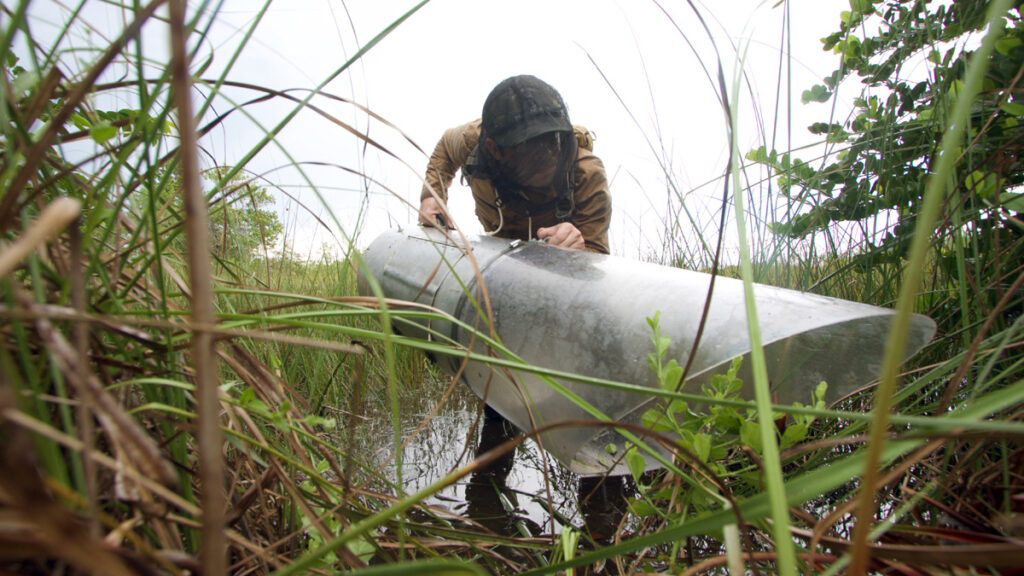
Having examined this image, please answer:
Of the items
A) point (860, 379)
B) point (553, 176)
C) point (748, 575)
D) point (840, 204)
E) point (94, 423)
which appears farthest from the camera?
point (553, 176)

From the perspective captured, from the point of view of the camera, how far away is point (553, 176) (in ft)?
8.07

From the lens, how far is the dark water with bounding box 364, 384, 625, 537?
4.17ft

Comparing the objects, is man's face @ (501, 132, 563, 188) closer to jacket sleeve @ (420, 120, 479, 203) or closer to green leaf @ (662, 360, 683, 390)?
jacket sleeve @ (420, 120, 479, 203)

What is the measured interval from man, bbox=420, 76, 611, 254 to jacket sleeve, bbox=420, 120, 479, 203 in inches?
1.3

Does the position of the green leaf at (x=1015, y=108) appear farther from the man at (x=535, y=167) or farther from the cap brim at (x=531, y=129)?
the cap brim at (x=531, y=129)

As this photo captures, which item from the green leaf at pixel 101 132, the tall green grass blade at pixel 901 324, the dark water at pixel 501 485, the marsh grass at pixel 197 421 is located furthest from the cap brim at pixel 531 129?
the tall green grass blade at pixel 901 324

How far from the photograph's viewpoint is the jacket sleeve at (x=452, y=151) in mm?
2912

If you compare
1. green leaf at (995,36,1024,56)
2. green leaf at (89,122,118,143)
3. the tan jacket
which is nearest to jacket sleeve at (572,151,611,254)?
the tan jacket

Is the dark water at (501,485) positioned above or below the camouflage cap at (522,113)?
below

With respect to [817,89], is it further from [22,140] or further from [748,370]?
[22,140]

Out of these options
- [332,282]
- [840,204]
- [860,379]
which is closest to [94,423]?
[860,379]

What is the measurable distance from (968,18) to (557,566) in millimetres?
1407

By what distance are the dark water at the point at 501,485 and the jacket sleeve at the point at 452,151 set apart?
1.56 meters

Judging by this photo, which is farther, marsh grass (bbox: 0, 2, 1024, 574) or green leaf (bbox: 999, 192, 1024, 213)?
green leaf (bbox: 999, 192, 1024, 213)
